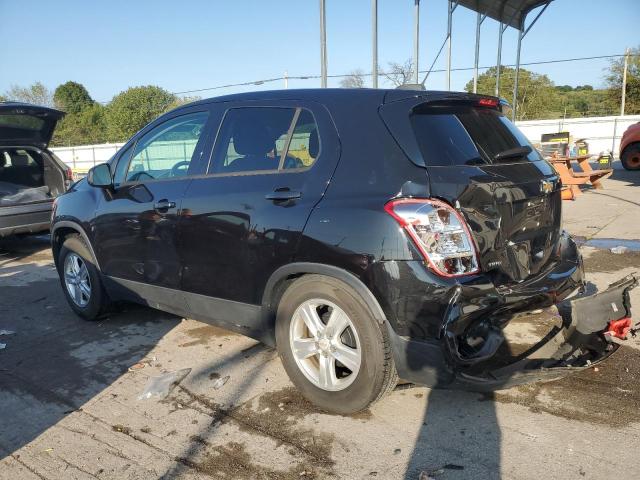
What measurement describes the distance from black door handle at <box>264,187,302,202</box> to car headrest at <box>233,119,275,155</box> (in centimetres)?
38

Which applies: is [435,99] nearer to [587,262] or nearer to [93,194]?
[93,194]

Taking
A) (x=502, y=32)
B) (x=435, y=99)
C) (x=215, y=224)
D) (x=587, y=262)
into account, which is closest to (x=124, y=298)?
(x=215, y=224)

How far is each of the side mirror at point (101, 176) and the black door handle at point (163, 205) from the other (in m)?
0.77

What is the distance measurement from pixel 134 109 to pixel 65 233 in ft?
184

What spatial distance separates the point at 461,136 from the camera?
3.12m

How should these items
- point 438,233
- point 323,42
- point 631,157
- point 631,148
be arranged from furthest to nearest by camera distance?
point 631,157, point 631,148, point 323,42, point 438,233

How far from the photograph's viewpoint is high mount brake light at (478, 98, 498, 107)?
11.1 feet

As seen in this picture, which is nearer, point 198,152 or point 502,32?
point 198,152

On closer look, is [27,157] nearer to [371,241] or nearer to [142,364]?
[142,364]

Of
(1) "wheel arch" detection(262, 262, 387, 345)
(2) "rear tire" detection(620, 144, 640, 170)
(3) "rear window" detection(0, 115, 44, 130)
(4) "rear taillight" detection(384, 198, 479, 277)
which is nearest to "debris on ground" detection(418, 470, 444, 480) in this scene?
(1) "wheel arch" detection(262, 262, 387, 345)

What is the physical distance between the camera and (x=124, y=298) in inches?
182

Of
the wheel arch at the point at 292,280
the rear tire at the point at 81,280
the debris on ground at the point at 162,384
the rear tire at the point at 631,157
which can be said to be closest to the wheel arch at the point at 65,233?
the rear tire at the point at 81,280

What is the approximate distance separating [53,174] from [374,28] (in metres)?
7.05

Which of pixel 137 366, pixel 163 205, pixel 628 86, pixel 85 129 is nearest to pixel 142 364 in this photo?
pixel 137 366
